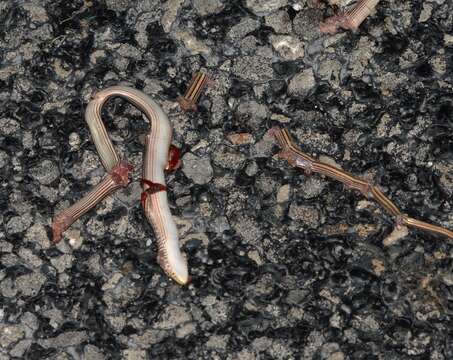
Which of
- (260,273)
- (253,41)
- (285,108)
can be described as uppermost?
(253,41)

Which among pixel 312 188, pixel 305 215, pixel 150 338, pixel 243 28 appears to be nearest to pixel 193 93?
pixel 243 28

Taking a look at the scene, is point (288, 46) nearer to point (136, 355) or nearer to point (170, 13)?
point (170, 13)

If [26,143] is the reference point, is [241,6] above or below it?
above

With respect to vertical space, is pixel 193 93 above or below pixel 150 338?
above

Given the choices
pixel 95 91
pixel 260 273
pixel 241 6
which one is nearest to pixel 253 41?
pixel 241 6

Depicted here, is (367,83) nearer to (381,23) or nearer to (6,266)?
(381,23)

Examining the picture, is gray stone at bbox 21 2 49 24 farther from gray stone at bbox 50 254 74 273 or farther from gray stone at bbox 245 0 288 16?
gray stone at bbox 50 254 74 273
